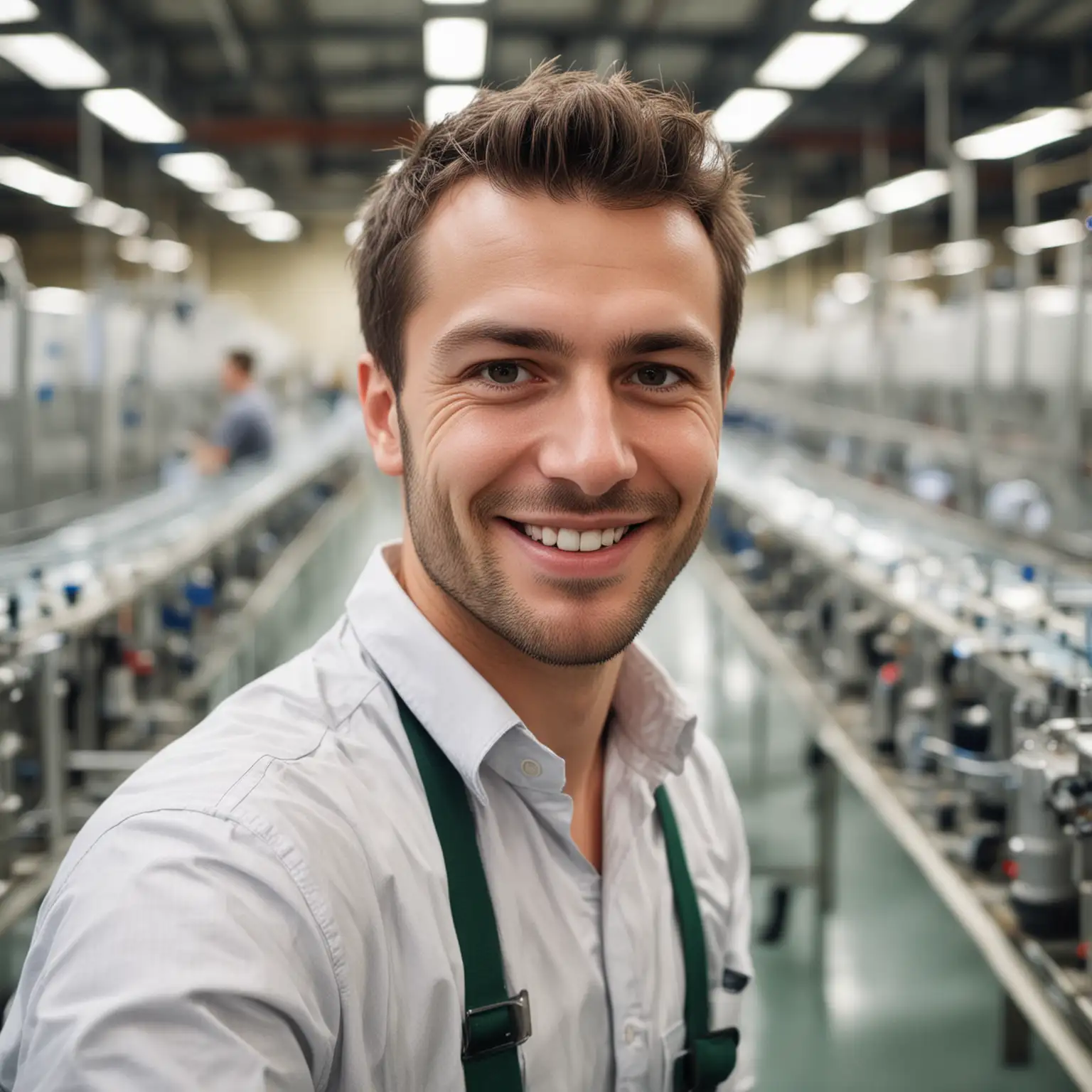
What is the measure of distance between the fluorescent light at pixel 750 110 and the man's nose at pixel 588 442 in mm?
4202

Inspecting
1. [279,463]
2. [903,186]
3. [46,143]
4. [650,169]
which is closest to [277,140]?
[46,143]

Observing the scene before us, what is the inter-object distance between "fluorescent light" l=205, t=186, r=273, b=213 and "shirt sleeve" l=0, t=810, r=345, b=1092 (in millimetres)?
8859

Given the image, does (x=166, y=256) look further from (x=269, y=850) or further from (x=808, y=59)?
(x=269, y=850)

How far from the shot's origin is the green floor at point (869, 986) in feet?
8.45

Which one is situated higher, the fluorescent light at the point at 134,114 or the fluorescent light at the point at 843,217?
the fluorescent light at the point at 843,217

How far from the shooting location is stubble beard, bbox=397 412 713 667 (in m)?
0.89

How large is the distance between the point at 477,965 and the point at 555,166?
62 cm

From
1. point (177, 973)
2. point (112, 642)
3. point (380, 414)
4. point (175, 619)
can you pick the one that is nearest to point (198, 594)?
point (175, 619)

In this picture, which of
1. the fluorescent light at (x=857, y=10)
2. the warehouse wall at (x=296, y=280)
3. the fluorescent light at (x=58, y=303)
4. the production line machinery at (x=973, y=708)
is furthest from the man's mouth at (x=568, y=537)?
the warehouse wall at (x=296, y=280)

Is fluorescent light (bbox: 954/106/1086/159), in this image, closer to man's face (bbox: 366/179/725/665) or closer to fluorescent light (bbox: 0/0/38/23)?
fluorescent light (bbox: 0/0/38/23)

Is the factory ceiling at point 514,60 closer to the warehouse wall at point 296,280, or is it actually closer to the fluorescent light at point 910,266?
the fluorescent light at point 910,266

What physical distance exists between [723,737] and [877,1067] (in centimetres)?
213

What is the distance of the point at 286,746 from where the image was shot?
2.61 ft

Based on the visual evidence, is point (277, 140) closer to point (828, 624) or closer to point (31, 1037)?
point (828, 624)
